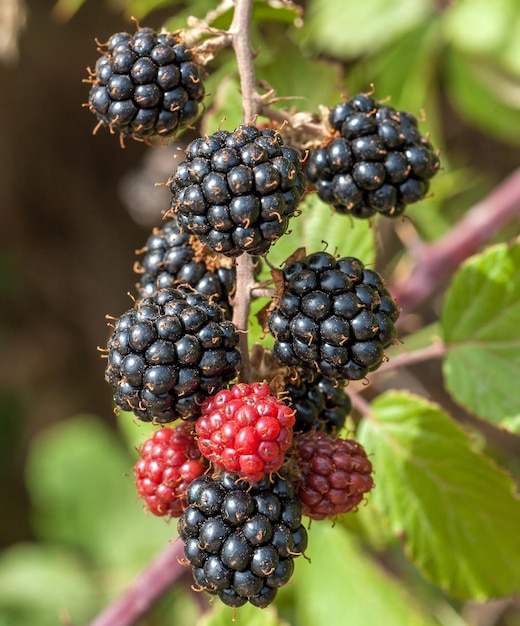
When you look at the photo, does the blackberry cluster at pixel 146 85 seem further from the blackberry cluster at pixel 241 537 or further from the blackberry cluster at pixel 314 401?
the blackberry cluster at pixel 241 537

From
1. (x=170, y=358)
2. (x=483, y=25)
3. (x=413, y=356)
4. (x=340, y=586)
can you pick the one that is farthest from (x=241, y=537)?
(x=483, y=25)

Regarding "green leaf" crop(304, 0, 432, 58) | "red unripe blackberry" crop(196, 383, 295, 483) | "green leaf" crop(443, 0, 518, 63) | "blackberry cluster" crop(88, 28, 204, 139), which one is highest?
"green leaf" crop(304, 0, 432, 58)

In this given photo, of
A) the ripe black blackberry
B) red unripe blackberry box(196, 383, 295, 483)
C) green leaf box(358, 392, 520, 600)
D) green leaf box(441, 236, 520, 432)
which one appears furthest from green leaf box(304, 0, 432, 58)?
red unripe blackberry box(196, 383, 295, 483)

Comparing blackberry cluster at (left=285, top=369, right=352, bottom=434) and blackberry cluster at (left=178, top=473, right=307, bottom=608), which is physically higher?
blackberry cluster at (left=285, top=369, right=352, bottom=434)

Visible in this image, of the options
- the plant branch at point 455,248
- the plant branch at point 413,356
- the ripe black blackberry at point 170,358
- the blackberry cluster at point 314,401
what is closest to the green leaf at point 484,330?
the plant branch at point 413,356

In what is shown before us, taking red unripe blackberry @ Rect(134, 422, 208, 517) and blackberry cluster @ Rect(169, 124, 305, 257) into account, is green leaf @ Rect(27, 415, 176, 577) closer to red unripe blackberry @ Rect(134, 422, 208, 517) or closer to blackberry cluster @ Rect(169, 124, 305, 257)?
red unripe blackberry @ Rect(134, 422, 208, 517)

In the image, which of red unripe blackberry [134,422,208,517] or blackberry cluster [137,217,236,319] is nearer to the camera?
red unripe blackberry [134,422,208,517]
